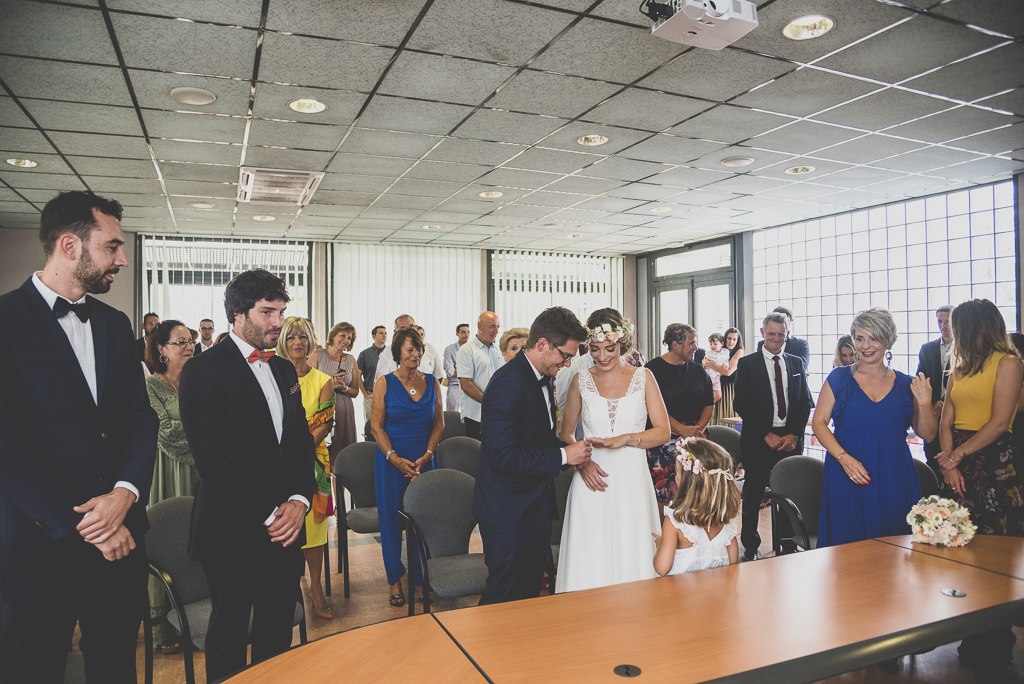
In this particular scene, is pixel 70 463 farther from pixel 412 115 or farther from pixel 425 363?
pixel 425 363

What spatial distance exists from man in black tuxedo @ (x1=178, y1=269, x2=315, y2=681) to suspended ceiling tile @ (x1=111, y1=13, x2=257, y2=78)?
191 centimetres

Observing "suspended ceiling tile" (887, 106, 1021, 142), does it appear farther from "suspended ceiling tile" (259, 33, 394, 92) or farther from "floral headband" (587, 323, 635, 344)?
"suspended ceiling tile" (259, 33, 394, 92)

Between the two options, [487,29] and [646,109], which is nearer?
[487,29]

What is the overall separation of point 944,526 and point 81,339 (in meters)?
3.21

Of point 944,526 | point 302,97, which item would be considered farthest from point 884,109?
point 302,97

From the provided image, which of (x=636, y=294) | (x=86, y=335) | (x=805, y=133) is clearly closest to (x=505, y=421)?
(x=86, y=335)

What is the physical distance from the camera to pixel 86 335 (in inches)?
77.9

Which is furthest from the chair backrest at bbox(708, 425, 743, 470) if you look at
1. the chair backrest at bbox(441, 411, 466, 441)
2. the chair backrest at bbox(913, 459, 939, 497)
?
the chair backrest at bbox(441, 411, 466, 441)

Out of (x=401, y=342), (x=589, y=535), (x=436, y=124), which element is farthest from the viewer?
(x=436, y=124)

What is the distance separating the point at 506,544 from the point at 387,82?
3.14m

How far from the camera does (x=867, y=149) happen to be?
5.83 m

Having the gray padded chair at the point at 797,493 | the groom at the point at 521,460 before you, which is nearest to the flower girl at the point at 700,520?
the groom at the point at 521,460

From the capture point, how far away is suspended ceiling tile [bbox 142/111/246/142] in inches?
189

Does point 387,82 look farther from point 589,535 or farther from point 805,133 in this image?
point 805,133
